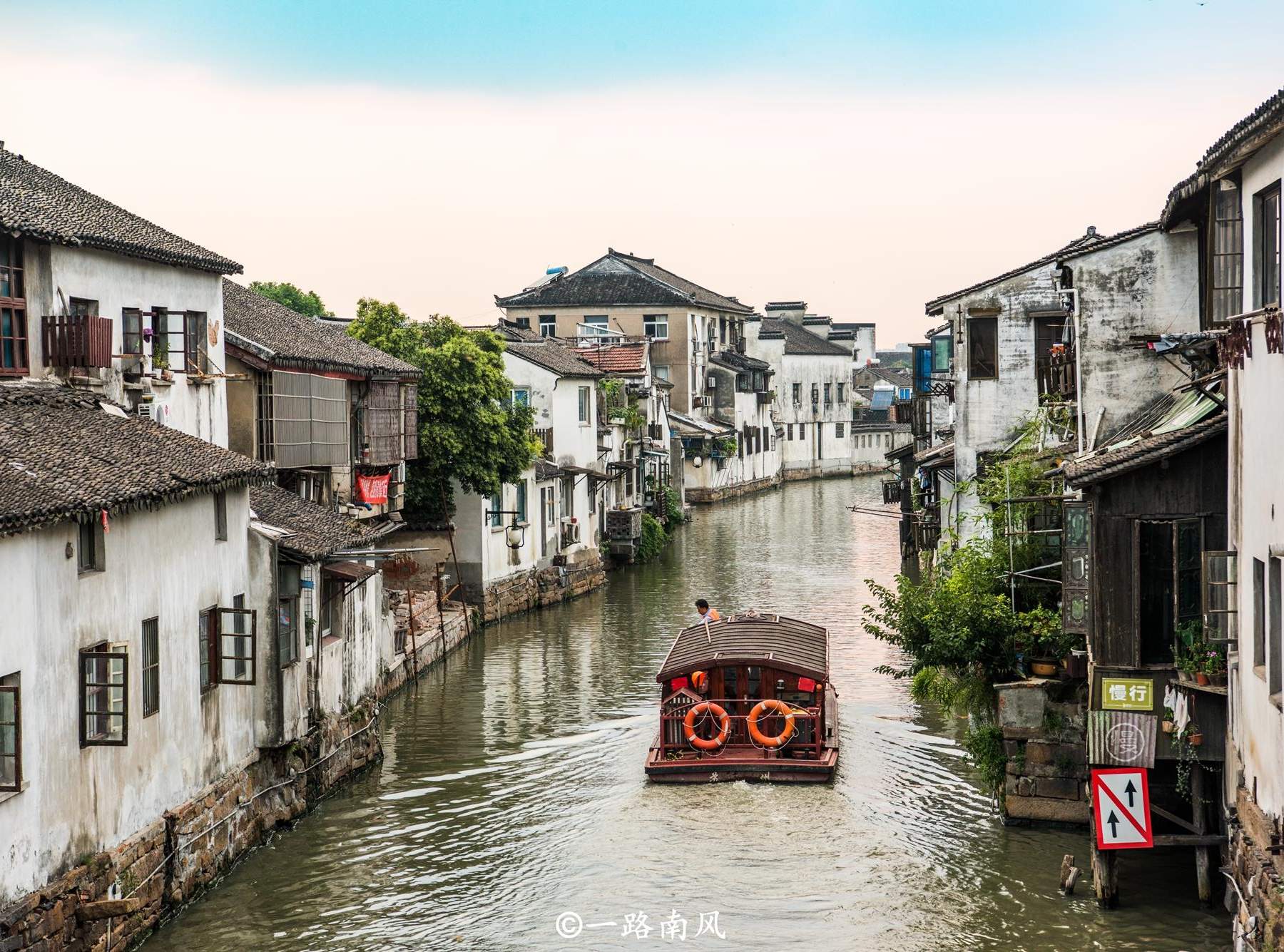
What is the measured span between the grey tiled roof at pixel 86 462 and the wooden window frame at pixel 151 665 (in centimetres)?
135

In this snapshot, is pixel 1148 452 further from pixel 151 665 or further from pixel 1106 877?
pixel 151 665

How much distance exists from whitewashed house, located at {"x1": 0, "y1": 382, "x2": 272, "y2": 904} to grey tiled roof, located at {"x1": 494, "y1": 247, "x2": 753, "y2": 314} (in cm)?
5584

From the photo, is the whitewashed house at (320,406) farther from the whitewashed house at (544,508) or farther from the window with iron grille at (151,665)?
the window with iron grille at (151,665)

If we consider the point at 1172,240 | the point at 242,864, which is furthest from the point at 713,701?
the point at 1172,240

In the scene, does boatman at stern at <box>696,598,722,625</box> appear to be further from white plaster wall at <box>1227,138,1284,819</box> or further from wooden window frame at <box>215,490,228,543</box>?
white plaster wall at <box>1227,138,1284,819</box>

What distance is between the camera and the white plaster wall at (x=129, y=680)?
1395 cm

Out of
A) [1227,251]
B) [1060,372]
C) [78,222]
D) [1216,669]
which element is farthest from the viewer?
[1060,372]

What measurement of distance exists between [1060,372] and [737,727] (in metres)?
7.08

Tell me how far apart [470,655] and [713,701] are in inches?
505

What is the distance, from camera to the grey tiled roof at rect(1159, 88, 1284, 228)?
12.0 meters

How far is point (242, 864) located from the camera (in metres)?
19.5

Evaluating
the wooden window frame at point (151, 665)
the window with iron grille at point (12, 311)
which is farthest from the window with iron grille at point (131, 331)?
the wooden window frame at point (151, 665)

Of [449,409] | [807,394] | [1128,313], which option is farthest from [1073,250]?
[807,394]

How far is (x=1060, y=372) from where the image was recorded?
23609mm
